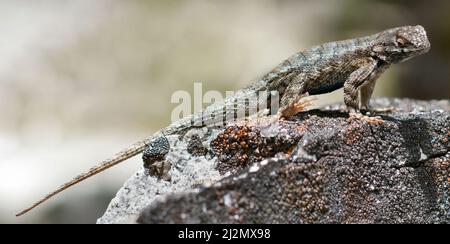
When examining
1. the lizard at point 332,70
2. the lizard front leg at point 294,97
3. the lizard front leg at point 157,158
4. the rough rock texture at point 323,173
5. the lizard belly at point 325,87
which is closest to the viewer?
the rough rock texture at point 323,173

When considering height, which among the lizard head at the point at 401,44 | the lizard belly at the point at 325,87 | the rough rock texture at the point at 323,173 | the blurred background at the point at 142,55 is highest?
the blurred background at the point at 142,55

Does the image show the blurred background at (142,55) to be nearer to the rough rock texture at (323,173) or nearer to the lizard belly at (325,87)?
the lizard belly at (325,87)

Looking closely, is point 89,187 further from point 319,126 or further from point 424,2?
point 424,2

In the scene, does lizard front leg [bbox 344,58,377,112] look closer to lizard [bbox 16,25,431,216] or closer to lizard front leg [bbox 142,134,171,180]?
lizard [bbox 16,25,431,216]

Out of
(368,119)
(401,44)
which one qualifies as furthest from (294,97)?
(401,44)

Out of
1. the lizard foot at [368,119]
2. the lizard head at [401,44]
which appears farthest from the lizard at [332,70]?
the lizard foot at [368,119]

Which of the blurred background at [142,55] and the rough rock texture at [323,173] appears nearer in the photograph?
the rough rock texture at [323,173]
